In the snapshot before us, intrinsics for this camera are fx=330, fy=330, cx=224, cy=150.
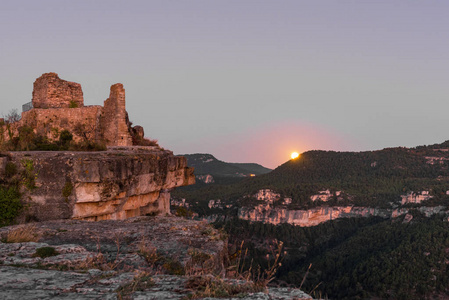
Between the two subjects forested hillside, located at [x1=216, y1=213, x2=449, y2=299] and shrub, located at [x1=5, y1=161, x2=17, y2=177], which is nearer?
shrub, located at [x1=5, y1=161, x2=17, y2=177]

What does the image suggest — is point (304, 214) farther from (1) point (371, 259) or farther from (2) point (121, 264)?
(2) point (121, 264)

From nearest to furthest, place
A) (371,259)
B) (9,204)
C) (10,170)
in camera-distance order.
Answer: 1. (9,204)
2. (10,170)
3. (371,259)

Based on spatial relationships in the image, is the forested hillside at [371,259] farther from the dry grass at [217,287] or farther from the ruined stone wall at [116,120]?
the dry grass at [217,287]

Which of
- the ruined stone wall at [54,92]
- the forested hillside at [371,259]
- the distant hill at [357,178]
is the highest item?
the ruined stone wall at [54,92]

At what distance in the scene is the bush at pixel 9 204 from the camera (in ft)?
30.2

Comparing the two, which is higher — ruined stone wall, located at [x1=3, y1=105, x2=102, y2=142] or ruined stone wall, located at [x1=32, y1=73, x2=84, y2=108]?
ruined stone wall, located at [x1=32, y1=73, x2=84, y2=108]

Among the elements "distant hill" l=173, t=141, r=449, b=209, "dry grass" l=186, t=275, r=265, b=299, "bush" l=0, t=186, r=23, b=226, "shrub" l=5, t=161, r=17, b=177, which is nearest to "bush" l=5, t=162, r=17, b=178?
"shrub" l=5, t=161, r=17, b=177

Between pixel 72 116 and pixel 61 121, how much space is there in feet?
1.95

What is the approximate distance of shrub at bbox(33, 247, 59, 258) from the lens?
16.4 feet

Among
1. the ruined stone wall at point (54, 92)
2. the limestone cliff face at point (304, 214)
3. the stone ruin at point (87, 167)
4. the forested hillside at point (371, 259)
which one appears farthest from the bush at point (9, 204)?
the limestone cliff face at point (304, 214)

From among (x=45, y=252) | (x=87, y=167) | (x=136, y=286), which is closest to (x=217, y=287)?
(x=136, y=286)

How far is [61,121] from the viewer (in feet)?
56.4

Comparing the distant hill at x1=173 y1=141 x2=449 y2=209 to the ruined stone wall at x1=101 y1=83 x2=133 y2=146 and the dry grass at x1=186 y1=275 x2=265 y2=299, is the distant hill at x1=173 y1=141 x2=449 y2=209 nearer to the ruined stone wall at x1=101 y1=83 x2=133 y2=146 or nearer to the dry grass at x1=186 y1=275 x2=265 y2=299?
the ruined stone wall at x1=101 y1=83 x2=133 y2=146

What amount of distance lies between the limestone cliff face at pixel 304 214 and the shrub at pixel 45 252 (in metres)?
119
